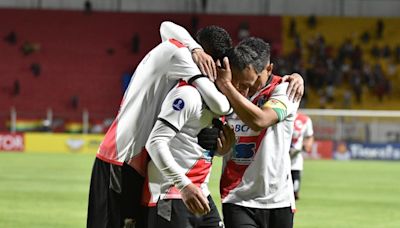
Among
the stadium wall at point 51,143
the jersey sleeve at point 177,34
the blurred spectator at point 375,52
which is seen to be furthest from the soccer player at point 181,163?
the blurred spectator at point 375,52

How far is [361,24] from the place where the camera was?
146 ft

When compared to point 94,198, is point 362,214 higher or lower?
lower

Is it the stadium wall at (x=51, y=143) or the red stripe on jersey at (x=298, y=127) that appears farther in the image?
the stadium wall at (x=51, y=143)

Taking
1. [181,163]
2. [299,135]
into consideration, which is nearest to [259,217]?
[181,163]

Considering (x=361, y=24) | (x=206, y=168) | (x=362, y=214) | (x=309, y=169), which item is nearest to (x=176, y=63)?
(x=206, y=168)

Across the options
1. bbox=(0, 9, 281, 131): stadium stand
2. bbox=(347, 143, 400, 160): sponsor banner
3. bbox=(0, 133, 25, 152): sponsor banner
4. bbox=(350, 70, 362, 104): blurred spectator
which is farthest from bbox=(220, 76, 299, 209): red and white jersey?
bbox=(0, 9, 281, 131): stadium stand

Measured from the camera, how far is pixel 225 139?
5.71 m

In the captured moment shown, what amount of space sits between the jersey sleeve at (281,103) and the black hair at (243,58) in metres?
0.31

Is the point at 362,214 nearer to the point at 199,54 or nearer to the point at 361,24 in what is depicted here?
the point at 199,54

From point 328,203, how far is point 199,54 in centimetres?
1116

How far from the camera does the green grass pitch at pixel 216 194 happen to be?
1322 cm

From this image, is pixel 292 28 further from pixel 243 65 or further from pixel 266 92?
pixel 243 65

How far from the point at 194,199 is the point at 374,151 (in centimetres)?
2785

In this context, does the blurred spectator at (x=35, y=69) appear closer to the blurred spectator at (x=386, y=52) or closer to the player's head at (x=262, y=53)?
the blurred spectator at (x=386, y=52)
